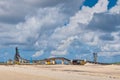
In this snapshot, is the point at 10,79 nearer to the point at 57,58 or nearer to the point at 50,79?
the point at 50,79

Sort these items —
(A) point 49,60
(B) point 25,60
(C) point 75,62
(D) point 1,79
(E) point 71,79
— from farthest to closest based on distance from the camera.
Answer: (B) point 25,60 < (A) point 49,60 < (C) point 75,62 < (D) point 1,79 < (E) point 71,79

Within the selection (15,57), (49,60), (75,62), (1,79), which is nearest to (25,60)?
(15,57)

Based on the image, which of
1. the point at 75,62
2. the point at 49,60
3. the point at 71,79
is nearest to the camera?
the point at 71,79

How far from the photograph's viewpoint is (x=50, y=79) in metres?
24.5

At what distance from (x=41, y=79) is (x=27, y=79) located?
1.33m

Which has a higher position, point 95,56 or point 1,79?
point 95,56

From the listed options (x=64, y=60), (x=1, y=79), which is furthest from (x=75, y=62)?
(x=1, y=79)

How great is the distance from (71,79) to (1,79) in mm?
6131

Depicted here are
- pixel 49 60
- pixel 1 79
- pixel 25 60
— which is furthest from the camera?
pixel 25 60

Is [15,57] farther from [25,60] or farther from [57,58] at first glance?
[57,58]

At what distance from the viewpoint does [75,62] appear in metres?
84.5

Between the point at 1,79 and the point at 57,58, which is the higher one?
the point at 57,58

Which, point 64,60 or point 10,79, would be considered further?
point 64,60

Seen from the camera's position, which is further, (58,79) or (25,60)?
(25,60)
